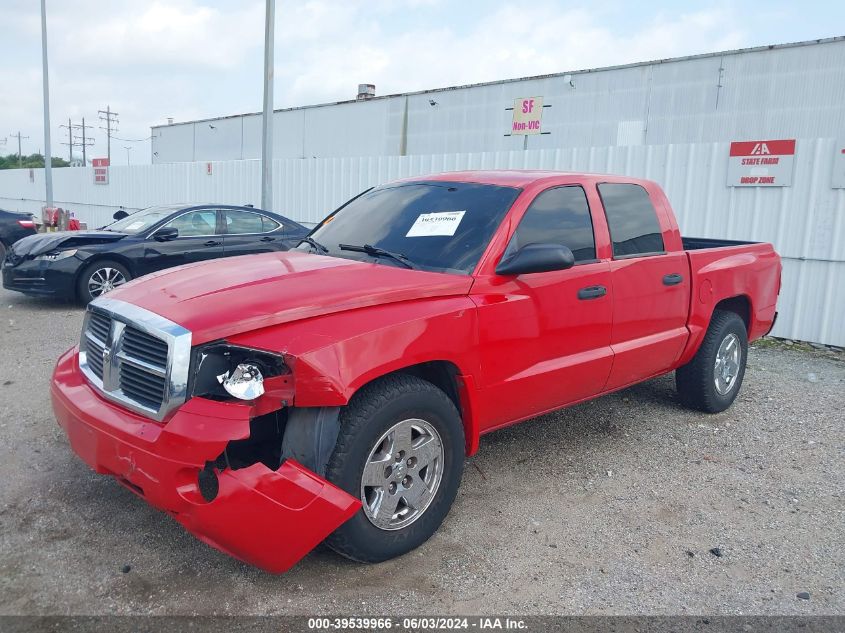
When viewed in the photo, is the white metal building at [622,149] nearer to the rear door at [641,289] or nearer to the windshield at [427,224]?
the rear door at [641,289]

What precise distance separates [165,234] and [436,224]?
6.48 metres

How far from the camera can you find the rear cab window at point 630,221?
14.7 ft

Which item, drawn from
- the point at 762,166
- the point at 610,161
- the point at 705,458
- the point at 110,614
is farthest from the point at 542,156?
the point at 110,614

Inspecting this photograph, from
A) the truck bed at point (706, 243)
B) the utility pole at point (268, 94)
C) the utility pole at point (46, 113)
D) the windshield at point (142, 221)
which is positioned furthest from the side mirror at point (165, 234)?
the utility pole at point (46, 113)

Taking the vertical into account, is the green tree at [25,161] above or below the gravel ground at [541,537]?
above

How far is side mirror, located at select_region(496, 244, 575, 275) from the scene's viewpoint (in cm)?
356

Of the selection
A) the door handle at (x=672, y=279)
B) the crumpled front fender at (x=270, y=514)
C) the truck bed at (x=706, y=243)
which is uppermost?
the truck bed at (x=706, y=243)

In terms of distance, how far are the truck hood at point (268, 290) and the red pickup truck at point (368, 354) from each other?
0.01 metres

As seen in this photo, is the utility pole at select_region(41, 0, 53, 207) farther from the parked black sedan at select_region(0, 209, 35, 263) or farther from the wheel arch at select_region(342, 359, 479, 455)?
the wheel arch at select_region(342, 359, 479, 455)

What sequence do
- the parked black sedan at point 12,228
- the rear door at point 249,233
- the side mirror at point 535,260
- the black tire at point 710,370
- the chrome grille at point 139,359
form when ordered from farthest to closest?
the parked black sedan at point 12,228 → the rear door at point 249,233 → the black tire at point 710,370 → the side mirror at point 535,260 → the chrome grille at point 139,359

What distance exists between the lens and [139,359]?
300 centimetres

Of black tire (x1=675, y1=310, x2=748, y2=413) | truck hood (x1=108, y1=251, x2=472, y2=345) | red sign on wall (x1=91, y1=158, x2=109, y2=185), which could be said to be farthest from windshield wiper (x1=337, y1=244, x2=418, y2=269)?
red sign on wall (x1=91, y1=158, x2=109, y2=185)

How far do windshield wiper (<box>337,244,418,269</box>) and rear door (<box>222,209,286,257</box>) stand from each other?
5997mm

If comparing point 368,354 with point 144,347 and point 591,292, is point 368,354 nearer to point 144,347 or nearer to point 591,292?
point 144,347
